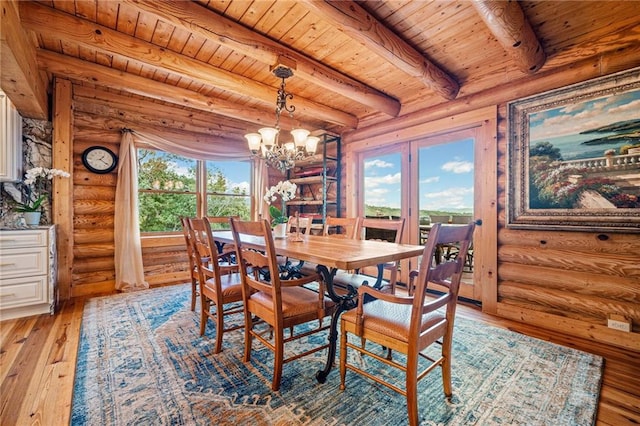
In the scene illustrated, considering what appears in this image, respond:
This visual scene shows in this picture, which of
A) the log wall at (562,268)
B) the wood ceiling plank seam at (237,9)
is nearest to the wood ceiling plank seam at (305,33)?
the wood ceiling plank seam at (237,9)

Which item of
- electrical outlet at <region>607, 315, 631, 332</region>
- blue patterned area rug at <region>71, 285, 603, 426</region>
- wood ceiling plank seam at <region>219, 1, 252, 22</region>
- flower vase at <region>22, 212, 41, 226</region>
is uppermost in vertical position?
wood ceiling plank seam at <region>219, 1, 252, 22</region>

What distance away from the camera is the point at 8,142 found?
2719mm

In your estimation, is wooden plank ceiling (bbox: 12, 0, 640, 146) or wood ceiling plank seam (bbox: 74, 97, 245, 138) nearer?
wooden plank ceiling (bbox: 12, 0, 640, 146)

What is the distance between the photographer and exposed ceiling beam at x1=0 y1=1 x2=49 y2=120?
70.1 inches

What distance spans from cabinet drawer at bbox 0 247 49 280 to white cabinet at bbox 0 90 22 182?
2.45 feet

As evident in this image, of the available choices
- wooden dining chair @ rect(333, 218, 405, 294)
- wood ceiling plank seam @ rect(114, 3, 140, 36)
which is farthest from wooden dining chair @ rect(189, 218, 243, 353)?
wood ceiling plank seam @ rect(114, 3, 140, 36)

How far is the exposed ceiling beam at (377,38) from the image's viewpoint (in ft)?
6.25

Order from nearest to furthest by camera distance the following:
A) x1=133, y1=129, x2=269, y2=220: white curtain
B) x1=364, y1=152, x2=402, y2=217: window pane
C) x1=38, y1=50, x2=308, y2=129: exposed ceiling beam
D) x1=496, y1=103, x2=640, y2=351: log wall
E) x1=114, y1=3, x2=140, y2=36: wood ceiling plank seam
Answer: x1=114, y1=3, x2=140, y2=36: wood ceiling plank seam < x1=496, y1=103, x2=640, y2=351: log wall < x1=38, y1=50, x2=308, y2=129: exposed ceiling beam < x1=133, y1=129, x2=269, y2=220: white curtain < x1=364, y1=152, x2=402, y2=217: window pane

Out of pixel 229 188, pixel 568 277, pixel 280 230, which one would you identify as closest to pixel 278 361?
pixel 280 230

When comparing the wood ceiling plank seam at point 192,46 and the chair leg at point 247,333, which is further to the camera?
the wood ceiling plank seam at point 192,46

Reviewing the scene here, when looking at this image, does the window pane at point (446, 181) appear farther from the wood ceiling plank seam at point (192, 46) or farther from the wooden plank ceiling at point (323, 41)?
the wood ceiling plank seam at point (192, 46)

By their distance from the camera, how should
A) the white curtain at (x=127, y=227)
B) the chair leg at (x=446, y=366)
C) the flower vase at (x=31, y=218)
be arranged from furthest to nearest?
the white curtain at (x=127, y=227), the flower vase at (x=31, y=218), the chair leg at (x=446, y=366)

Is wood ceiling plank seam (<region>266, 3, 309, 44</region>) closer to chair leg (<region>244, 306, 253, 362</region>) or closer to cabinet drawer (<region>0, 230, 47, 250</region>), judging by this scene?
chair leg (<region>244, 306, 253, 362</region>)

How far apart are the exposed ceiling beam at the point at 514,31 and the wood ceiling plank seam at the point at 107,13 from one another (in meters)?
2.56
